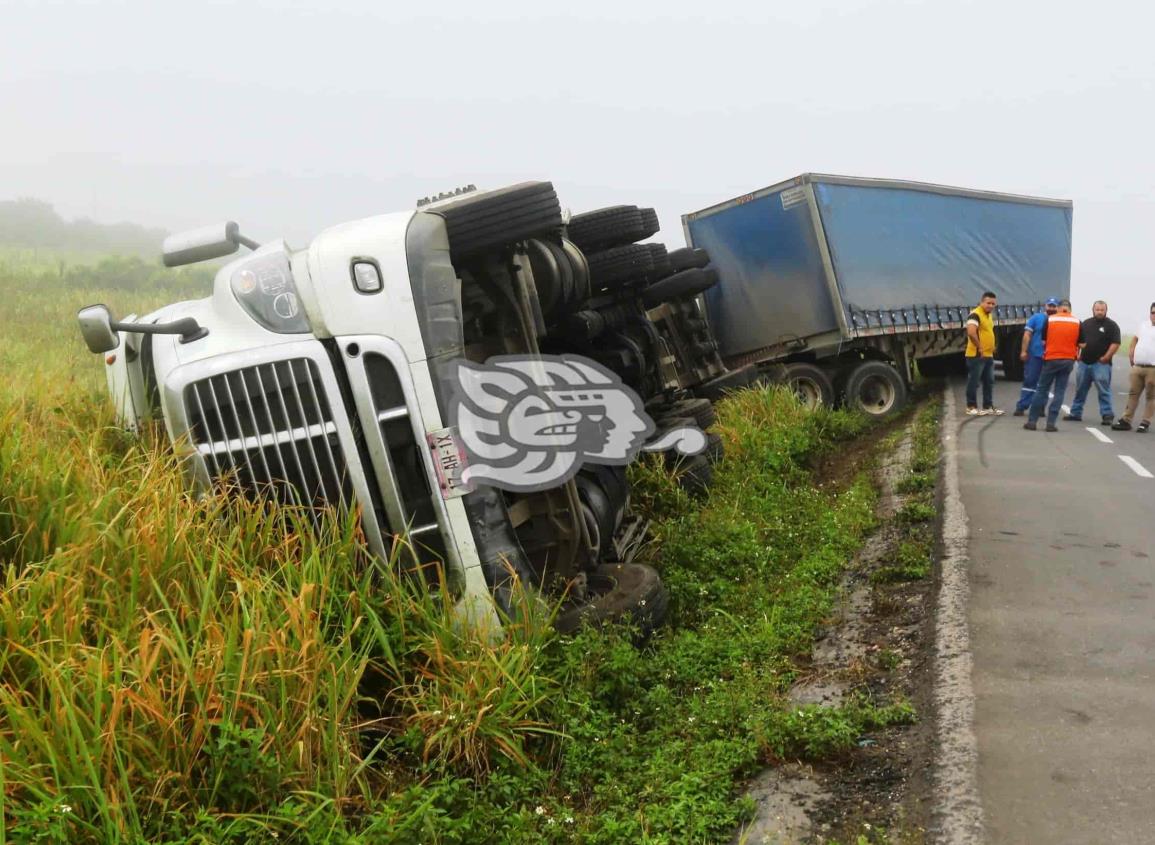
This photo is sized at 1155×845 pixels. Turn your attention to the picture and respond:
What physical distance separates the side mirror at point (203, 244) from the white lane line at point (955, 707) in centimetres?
410

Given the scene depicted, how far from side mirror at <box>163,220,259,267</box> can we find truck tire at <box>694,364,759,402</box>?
719 centimetres

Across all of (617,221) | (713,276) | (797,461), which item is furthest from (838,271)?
(617,221)

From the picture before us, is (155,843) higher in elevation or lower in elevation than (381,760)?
higher

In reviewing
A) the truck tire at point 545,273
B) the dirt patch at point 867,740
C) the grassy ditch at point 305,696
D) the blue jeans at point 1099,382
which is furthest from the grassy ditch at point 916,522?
the blue jeans at point 1099,382

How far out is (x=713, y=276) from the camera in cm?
1247

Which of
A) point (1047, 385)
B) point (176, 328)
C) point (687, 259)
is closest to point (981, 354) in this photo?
point (1047, 385)

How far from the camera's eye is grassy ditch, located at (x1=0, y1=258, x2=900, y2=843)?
3.50 metres

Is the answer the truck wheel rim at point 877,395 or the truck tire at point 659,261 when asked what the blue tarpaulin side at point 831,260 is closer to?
the truck wheel rim at point 877,395

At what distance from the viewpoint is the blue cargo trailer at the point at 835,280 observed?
13578 millimetres

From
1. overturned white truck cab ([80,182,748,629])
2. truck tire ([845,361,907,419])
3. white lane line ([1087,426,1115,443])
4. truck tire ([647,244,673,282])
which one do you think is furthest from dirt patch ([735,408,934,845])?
truck tire ([845,361,907,419])

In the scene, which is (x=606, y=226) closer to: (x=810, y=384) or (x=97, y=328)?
(x=97, y=328)

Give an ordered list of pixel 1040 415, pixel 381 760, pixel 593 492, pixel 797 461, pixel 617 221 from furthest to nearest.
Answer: pixel 1040 415 < pixel 797 461 < pixel 617 221 < pixel 593 492 < pixel 381 760

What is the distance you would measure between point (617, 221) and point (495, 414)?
401 cm

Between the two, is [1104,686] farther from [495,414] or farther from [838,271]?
[838,271]
